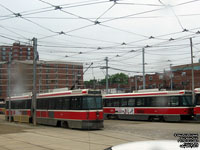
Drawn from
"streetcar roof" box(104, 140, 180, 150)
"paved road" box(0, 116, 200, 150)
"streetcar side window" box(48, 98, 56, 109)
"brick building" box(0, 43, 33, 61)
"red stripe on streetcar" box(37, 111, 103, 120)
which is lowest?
"paved road" box(0, 116, 200, 150)

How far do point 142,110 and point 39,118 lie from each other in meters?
10.0

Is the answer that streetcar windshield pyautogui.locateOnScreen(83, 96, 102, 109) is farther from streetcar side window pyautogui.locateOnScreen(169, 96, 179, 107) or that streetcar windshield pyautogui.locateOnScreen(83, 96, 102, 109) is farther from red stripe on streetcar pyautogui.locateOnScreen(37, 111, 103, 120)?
streetcar side window pyautogui.locateOnScreen(169, 96, 179, 107)

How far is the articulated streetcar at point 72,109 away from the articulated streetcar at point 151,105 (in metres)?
8.34

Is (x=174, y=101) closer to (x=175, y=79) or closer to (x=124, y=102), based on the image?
(x=124, y=102)

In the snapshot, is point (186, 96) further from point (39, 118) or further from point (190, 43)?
point (39, 118)

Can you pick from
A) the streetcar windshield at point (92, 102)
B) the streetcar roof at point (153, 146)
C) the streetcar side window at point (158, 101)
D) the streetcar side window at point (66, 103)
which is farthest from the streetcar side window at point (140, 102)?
the streetcar roof at point (153, 146)

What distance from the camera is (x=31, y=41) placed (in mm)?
26672

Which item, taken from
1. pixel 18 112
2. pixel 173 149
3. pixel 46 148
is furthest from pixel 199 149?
pixel 18 112

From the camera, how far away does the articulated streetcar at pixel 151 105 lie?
26125 millimetres

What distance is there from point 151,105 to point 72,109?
9.69 metres

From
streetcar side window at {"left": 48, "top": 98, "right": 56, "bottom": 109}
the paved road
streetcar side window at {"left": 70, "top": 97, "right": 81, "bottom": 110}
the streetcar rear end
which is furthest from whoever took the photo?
streetcar side window at {"left": 48, "top": 98, "right": 56, "bottom": 109}

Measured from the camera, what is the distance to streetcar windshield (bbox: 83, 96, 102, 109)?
20781 mm

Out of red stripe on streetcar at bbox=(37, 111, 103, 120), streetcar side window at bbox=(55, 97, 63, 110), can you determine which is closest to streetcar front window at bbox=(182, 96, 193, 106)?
red stripe on streetcar at bbox=(37, 111, 103, 120)

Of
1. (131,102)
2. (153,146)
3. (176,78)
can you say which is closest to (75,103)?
(131,102)
